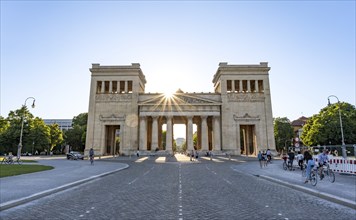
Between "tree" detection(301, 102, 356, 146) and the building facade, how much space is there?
447 inches

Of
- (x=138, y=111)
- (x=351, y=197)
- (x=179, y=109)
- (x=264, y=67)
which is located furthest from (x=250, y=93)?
(x=351, y=197)

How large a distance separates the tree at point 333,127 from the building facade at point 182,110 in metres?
11.3

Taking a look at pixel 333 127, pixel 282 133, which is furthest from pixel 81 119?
pixel 333 127

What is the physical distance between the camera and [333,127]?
171 feet

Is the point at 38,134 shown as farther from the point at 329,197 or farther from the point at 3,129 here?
the point at 329,197

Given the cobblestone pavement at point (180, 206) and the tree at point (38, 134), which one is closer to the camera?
the cobblestone pavement at point (180, 206)

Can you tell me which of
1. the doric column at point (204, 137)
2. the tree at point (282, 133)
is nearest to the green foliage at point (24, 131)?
the doric column at point (204, 137)

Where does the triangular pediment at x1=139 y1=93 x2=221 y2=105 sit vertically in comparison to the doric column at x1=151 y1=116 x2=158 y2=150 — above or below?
above

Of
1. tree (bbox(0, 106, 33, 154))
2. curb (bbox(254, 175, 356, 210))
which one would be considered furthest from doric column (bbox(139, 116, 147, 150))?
curb (bbox(254, 175, 356, 210))

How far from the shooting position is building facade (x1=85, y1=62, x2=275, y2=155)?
211 ft

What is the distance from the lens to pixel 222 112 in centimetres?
6600

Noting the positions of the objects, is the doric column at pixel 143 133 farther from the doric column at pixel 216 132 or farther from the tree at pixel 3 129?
the tree at pixel 3 129

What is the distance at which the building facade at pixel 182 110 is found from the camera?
64188 millimetres

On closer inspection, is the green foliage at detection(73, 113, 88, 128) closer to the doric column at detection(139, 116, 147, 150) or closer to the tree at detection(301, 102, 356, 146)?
the doric column at detection(139, 116, 147, 150)
